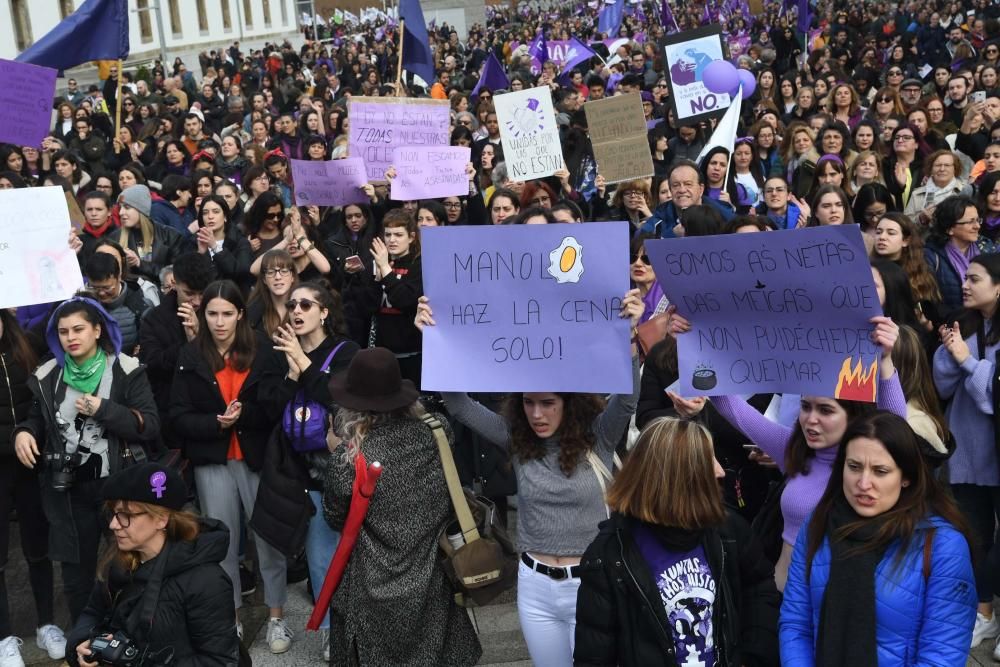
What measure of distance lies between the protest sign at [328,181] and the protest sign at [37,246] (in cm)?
237

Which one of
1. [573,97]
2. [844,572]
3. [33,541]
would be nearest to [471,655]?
[844,572]

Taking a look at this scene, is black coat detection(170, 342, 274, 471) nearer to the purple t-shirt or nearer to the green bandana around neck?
the green bandana around neck

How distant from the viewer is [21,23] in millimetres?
34656

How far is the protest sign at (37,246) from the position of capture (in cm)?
558

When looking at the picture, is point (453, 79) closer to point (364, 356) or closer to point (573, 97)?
point (573, 97)

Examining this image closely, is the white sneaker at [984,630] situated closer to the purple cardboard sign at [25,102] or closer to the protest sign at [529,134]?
the protest sign at [529,134]

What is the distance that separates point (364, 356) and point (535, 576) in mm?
1009

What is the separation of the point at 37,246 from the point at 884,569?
4.41 meters

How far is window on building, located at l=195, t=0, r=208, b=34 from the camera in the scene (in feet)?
160

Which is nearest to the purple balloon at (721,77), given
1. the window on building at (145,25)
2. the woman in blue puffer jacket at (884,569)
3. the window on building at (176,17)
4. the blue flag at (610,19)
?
the woman in blue puffer jacket at (884,569)

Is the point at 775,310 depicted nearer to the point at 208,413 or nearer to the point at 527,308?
the point at 527,308

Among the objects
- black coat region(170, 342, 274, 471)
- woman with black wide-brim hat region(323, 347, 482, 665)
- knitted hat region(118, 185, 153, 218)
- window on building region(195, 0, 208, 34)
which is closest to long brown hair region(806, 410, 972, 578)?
woman with black wide-brim hat region(323, 347, 482, 665)

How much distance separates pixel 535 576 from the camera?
3.90 metres

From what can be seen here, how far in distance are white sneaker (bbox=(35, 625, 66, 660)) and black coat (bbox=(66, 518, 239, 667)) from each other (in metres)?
1.89
